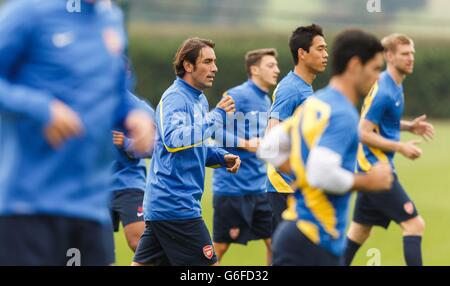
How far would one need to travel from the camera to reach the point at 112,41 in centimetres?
495

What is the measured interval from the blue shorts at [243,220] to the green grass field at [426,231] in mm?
476

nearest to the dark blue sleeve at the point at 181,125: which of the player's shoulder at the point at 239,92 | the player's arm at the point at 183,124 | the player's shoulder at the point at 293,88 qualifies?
the player's arm at the point at 183,124

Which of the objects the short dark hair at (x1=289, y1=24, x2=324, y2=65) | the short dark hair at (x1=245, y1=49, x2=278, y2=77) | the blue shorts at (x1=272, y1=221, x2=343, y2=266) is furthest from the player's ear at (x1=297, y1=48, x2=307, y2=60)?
the blue shorts at (x1=272, y1=221, x2=343, y2=266)

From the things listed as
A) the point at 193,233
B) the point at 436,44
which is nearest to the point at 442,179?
the point at 193,233

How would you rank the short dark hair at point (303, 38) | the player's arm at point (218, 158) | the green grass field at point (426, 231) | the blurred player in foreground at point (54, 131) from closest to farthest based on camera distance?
the blurred player in foreground at point (54, 131) → the player's arm at point (218, 158) → the short dark hair at point (303, 38) → the green grass field at point (426, 231)

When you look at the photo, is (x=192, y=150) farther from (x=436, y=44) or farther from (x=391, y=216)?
(x=436, y=44)

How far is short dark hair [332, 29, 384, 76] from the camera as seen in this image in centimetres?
562

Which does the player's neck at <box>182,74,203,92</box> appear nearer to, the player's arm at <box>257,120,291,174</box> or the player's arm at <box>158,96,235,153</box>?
the player's arm at <box>158,96,235,153</box>

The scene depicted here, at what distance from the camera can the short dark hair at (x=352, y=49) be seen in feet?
18.4

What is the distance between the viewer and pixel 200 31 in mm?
46000

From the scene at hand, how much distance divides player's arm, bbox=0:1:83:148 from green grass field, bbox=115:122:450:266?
6515 millimetres

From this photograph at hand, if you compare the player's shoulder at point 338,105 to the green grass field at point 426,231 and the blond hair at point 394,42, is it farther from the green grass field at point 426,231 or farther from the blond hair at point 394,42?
the green grass field at point 426,231

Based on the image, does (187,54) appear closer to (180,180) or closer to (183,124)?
(183,124)
